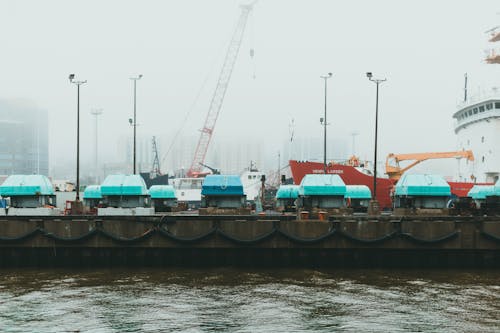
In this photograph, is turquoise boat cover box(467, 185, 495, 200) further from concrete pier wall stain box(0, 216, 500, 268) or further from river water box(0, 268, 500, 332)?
river water box(0, 268, 500, 332)

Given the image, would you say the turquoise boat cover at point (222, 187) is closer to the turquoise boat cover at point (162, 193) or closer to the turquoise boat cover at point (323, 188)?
the turquoise boat cover at point (323, 188)

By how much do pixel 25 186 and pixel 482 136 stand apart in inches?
2108

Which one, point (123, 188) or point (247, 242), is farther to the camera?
point (123, 188)

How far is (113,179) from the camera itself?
4000 centimetres

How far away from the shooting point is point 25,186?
38188 mm

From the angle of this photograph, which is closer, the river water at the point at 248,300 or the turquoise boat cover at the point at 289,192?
the river water at the point at 248,300

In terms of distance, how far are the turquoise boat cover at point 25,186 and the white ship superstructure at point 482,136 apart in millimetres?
50097

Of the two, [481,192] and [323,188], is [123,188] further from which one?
[481,192]

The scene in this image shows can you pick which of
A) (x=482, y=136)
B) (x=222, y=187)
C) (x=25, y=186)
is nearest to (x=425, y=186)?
(x=222, y=187)

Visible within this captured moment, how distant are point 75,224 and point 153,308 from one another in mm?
12633

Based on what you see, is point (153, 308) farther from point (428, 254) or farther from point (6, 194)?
point (6, 194)

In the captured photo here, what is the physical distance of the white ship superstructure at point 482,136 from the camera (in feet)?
211

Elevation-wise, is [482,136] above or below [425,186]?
above

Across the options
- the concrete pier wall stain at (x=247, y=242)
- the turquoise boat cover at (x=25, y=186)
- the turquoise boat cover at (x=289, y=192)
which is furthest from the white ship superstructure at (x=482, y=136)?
the turquoise boat cover at (x=25, y=186)
